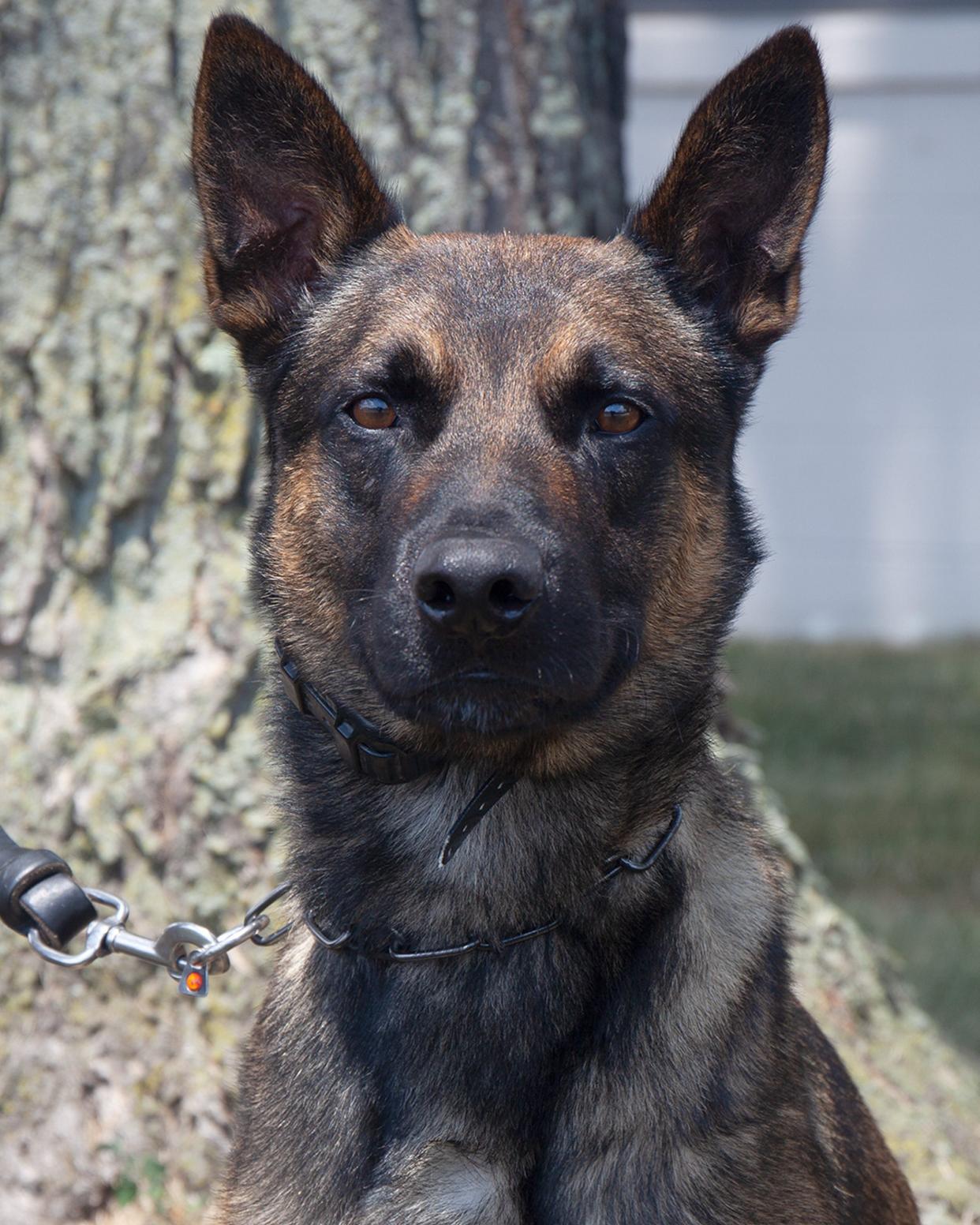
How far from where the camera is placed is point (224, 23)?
2641 millimetres

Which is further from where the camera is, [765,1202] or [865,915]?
[865,915]

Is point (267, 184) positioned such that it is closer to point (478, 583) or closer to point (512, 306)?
point (512, 306)

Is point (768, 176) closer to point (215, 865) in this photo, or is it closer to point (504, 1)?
point (504, 1)

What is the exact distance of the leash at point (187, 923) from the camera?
2.65 meters

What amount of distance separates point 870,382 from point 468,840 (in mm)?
9829

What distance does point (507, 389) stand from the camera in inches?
104

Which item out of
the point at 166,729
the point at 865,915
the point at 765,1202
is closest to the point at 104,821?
the point at 166,729

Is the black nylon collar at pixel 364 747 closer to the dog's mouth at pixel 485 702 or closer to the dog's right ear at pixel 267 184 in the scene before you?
the dog's mouth at pixel 485 702

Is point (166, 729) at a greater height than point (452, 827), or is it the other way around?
point (452, 827)

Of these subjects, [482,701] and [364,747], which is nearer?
[482,701]

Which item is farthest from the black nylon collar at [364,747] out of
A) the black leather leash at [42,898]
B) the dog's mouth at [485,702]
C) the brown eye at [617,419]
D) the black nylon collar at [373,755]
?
the brown eye at [617,419]

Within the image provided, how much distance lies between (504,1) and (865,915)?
3999mm

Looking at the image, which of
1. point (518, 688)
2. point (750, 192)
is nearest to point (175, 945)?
point (518, 688)

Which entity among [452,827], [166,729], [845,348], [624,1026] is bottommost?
[845,348]
